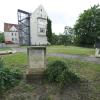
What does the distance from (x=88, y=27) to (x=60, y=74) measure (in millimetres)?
36070

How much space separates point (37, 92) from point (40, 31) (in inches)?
1271

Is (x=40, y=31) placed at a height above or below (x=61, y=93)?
above

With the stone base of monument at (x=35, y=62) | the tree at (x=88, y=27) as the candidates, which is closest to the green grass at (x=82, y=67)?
the stone base of monument at (x=35, y=62)

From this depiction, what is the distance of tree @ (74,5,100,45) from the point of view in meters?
38.8

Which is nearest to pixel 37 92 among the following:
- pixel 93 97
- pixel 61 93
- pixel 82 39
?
pixel 61 93

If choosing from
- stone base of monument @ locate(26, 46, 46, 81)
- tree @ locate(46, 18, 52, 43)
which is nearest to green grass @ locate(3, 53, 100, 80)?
stone base of monument @ locate(26, 46, 46, 81)

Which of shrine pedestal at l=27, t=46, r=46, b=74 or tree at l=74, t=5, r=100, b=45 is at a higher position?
tree at l=74, t=5, r=100, b=45

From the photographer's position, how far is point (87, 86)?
17.3 ft

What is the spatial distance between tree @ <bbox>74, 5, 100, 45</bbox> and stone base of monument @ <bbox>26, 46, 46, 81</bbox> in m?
33.7

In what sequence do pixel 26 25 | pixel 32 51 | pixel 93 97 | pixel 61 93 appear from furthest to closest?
pixel 26 25 → pixel 32 51 → pixel 61 93 → pixel 93 97

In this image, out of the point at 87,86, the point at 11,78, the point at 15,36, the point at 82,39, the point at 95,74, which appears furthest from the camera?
the point at 15,36

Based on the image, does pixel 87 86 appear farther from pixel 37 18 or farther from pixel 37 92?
pixel 37 18

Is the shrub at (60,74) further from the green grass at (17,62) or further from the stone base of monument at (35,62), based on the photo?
the green grass at (17,62)

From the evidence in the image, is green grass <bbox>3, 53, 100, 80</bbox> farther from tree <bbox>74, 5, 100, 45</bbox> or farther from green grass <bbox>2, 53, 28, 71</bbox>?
tree <bbox>74, 5, 100, 45</bbox>
